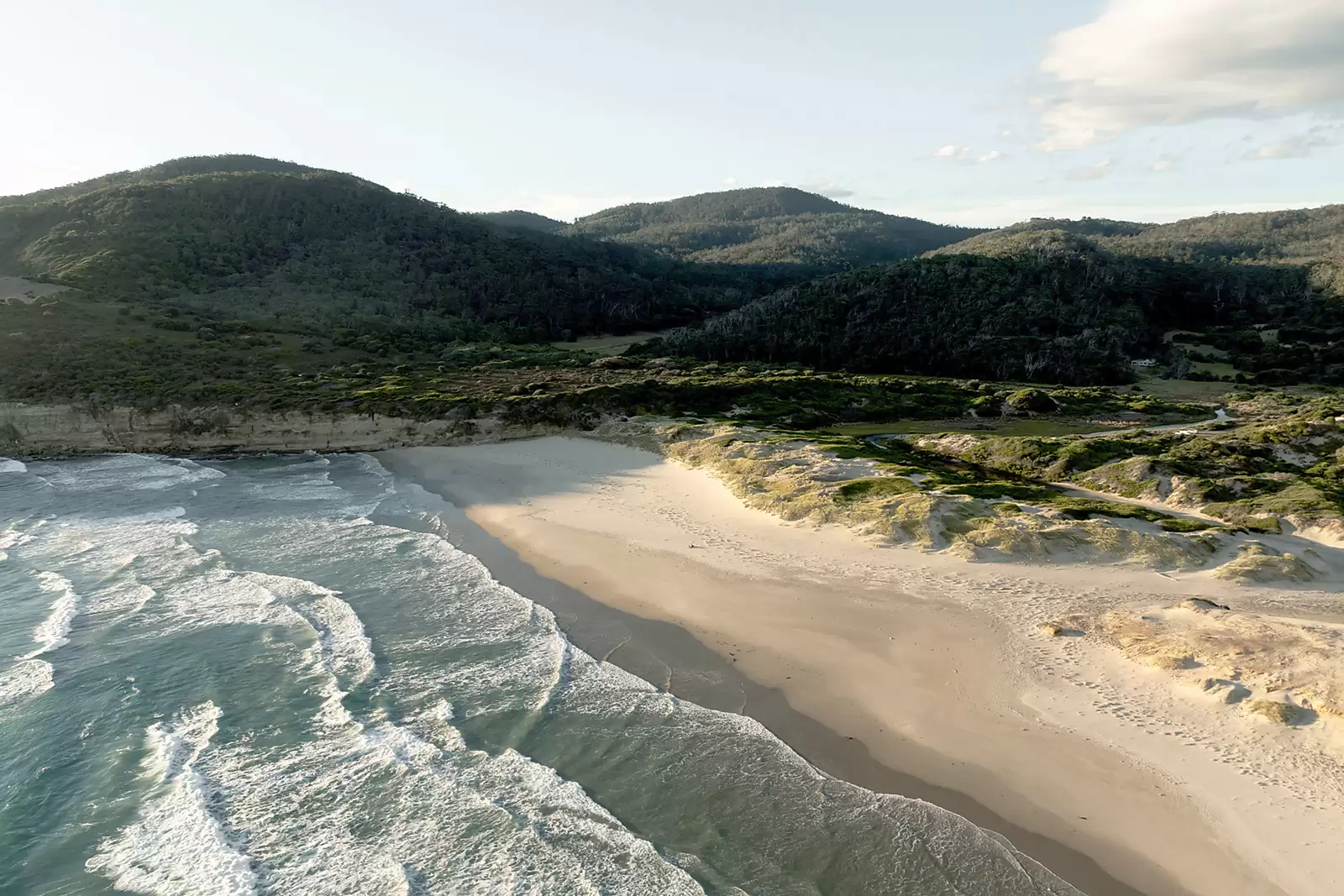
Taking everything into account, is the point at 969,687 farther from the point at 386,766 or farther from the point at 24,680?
the point at 24,680

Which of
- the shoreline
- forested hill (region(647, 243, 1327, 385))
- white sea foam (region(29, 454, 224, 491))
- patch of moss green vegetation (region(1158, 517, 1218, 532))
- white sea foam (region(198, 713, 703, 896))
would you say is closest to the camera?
white sea foam (region(198, 713, 703, 896))

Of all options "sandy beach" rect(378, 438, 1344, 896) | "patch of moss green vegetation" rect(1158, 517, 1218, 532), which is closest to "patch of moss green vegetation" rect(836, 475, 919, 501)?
"sandy beach" rect(378, 438, 1344, 896)

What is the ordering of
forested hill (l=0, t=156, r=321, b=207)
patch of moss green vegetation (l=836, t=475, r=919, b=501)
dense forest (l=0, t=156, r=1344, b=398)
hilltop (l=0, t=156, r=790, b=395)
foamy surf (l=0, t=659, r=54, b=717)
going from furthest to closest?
1. forested hill (l=0, t=156, r=321, b=207)
2. dense forest (l=0, t=156, r=1344, b=398)
3. hilltop (l=0, t=156, r=790, b=395)
4. patch of moss green vegetation (l=836, t=475, r=919, b=501)
5. foamy surf (l=0, t=659, r=54, b=717)

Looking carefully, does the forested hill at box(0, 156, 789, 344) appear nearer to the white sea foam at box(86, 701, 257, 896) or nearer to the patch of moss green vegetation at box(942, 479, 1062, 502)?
the patch of moss green vegetation at box(942, 479, 1062, 502)

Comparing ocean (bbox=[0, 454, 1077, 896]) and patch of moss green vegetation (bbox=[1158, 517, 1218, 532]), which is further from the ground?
patch of moss green vegetation (bbox=[1158, 517, 1218, 532])

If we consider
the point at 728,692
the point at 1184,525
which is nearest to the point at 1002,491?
the point at 1184,525

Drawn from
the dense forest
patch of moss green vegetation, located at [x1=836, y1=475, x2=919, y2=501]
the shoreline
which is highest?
the dense forest

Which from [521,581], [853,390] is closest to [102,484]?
[521,581]
